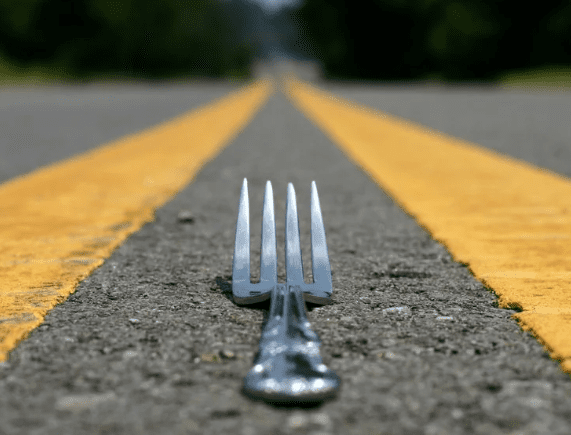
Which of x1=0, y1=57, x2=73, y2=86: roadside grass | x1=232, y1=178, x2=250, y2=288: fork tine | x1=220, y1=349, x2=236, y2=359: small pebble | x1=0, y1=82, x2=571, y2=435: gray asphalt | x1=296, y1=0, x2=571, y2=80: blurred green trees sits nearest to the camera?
x1=0, y1=82, x2=571, y2=435: gray asphalt

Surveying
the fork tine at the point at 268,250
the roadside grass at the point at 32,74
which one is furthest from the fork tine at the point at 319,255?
the roadside grass at the point at 32,74

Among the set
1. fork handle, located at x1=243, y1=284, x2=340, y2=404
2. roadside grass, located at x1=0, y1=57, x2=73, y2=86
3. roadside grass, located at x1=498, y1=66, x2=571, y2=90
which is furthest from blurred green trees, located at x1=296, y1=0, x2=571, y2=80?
fork handle, located at x1=243, y1=284, x2=340, y2=404

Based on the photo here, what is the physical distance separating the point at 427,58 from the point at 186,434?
134 ft

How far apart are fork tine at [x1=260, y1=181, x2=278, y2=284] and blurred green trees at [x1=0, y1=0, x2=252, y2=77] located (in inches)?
1738

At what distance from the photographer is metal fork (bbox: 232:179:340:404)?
1.12m

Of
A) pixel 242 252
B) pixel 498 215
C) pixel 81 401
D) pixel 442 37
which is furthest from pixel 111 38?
pixel 81 401

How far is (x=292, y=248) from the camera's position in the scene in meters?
1.85

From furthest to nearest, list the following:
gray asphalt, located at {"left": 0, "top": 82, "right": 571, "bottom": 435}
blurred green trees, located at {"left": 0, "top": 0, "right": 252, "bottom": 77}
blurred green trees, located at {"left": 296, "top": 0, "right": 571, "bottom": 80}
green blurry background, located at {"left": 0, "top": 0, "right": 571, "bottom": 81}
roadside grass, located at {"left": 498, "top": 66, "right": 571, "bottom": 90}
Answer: blurred green trees, located at {"left": 0, "top": 0, "right": 252, "bottom": 77}, green blurry background, located at {"left": 0, "top": 0, "right": 571, "bottom": 81}, blurred green trees, located at {"left": 296, "top": 0, "right": 571, "bottom": 80}, roadside grass, located at {"left": 498, "top": 66, "right": 571, "bottom": 90}, gray asphalt, located at {"left": 0, "top": 82, "right": 571, "bottom": 435}

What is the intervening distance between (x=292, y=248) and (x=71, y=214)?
1.46 metres

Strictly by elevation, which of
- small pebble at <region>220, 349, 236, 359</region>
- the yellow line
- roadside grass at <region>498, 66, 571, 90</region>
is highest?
roadside grass at <region>498, 66, 571, 90</region>

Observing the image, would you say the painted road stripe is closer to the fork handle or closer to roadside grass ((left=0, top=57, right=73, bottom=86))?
the fork handle

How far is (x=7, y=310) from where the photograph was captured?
5.33 feet

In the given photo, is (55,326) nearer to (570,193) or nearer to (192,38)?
(570,193)

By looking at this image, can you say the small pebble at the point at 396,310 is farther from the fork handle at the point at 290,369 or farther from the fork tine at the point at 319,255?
the fork handle at the point at 290,369
